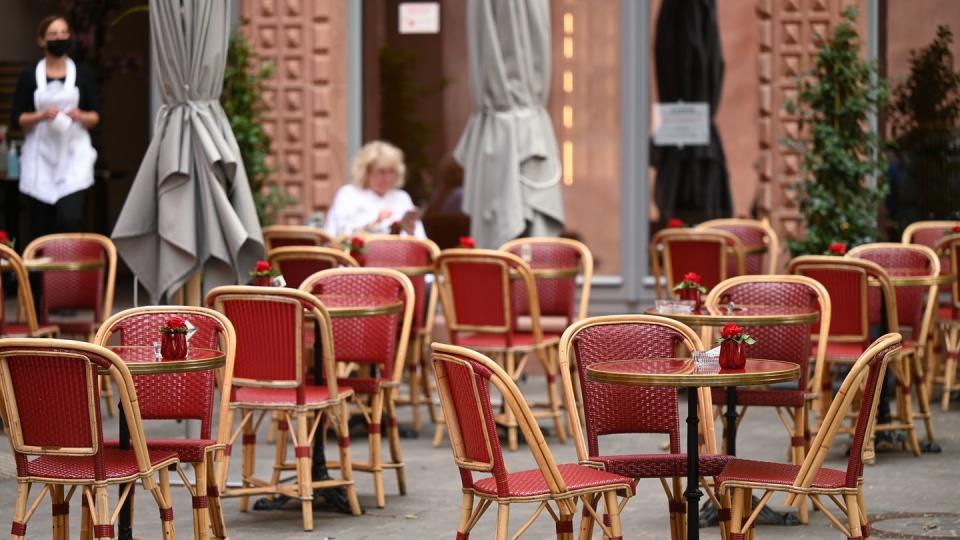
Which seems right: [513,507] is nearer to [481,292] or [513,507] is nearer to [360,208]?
[481,292]

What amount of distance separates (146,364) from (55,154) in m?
5.89

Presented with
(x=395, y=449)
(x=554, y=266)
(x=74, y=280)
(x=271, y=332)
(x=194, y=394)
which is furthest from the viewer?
(x=74, y=280)

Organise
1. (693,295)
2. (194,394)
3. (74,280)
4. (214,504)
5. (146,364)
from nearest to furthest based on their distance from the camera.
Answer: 1. (146,364)
2. (194,394)
3. (214,504)
4. (693,295)
5. (74,280)

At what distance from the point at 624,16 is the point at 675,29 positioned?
39cm

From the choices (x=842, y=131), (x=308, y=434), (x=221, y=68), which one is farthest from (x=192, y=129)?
(x=842, y=131)

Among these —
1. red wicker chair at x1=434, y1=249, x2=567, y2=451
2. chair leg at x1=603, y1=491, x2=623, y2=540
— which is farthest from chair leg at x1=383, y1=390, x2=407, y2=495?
chair leg at x1=603, y1=491, x2=623, y2=540

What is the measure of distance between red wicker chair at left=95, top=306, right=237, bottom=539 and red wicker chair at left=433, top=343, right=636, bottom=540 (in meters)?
1.15

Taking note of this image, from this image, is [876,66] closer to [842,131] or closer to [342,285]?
[842,131]

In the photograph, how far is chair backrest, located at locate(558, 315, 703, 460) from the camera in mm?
6312

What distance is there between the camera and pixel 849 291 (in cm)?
872

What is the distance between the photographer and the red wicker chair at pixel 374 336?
812 centimetres

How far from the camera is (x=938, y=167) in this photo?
1272 cm

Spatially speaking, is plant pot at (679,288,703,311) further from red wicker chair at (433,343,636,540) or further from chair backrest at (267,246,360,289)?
chair backrest at (267,246,360,289)

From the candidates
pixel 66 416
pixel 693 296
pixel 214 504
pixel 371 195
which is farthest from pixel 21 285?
pixel 66 416
